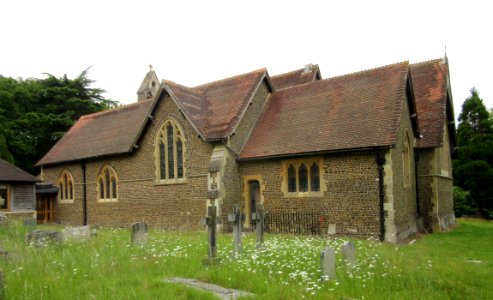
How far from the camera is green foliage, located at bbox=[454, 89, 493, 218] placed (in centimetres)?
3372

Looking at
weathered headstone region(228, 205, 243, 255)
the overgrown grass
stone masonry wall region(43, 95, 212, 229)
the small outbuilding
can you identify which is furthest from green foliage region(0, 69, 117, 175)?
weathered headstone region(228, 205, 243, 255)

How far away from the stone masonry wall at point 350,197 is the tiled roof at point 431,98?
18.4ft

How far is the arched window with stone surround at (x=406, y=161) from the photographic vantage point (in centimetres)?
1933

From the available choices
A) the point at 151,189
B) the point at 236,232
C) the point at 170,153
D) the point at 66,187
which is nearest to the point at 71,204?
the point at 66,187

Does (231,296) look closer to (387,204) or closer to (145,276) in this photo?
(145,276)

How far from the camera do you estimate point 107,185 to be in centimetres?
2625

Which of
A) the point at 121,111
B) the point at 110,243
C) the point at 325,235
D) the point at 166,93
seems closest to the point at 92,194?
the point at 121,111

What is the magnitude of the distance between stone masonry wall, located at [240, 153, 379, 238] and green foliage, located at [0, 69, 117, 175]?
31685mm

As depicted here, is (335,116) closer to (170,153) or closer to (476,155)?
(170,153)

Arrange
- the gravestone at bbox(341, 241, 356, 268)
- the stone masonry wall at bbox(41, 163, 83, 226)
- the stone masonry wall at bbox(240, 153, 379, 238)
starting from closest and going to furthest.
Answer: the gravestone at bbox(341, 241, 356, 268)
the stone masonry wall at bbox(240, 153, 379, 238)
the stone masonry wall at bbox(41, 163, 83, 226)

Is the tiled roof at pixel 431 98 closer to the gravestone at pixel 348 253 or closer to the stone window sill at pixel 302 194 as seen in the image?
the stone window sill at pixel 302 194

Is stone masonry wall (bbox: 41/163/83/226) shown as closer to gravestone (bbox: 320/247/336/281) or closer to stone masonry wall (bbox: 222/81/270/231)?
stone masonry wall (bbox: 222/81/270/231)

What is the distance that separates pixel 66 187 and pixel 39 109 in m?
19.9

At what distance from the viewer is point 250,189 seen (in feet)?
67.6
